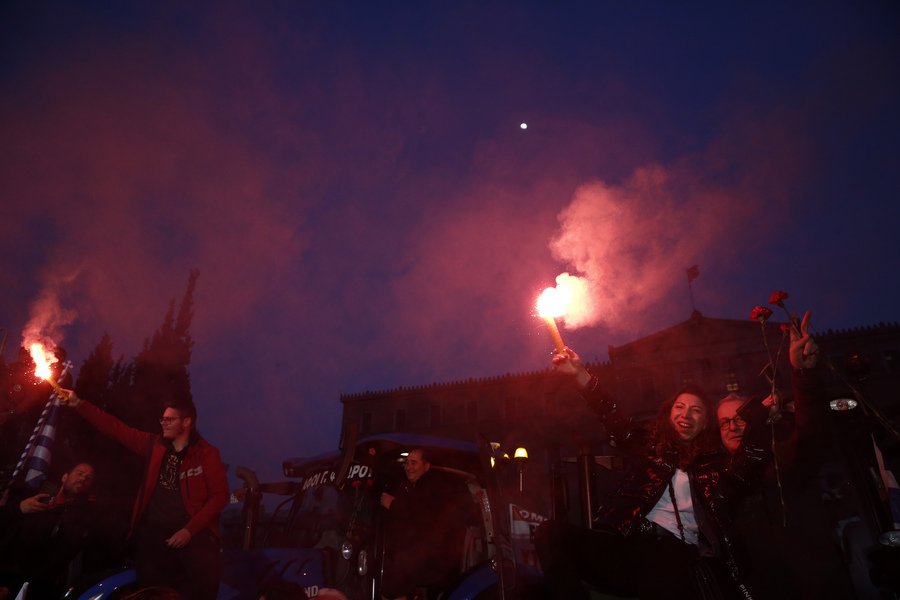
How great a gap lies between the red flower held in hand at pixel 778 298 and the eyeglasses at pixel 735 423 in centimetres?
89

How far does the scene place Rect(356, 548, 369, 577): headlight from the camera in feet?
17.3

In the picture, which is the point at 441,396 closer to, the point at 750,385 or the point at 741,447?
the point at 750,385

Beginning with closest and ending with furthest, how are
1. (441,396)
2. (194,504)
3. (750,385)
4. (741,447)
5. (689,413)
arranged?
1. (741,447)
2. (689,413)
3. (194,504)
4. (750,385)
5. (441,396)

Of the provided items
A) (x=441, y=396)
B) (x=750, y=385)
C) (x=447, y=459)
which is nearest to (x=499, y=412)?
(x=441, y=396)

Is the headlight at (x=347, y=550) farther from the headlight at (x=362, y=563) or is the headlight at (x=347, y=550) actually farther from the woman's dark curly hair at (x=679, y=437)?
the woman's dark curly hair at (x=679, y=437)

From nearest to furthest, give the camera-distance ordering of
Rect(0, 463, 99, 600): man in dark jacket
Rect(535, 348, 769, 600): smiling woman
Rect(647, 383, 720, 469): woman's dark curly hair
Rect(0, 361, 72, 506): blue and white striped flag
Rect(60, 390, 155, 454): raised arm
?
Rect(535, 348, 769, 600): smiling woman, Rect(647, 383, 720, 469): woman's dark curly hair, Rect(0, 463, 99, 600): man in dark jacket, Rect(60, 390, 155, 454): raised arm, Rect(0, 361, 72, 506): blue and white striped flag

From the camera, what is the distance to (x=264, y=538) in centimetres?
639

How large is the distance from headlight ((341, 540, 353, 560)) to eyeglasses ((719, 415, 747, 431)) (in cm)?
414

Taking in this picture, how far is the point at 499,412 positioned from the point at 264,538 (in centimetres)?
3558

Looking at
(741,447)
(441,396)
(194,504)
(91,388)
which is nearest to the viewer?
(741,447)

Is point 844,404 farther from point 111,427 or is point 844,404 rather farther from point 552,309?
point 111,427

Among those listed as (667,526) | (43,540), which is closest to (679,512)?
(667,526)

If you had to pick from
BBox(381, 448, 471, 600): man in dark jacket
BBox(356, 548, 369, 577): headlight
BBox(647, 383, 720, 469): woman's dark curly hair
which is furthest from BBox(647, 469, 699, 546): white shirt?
BBox(356, 548, 369, 577): headlight

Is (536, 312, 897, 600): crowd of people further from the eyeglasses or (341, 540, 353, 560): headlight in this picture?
(341, 540, 353, 560): headlight
